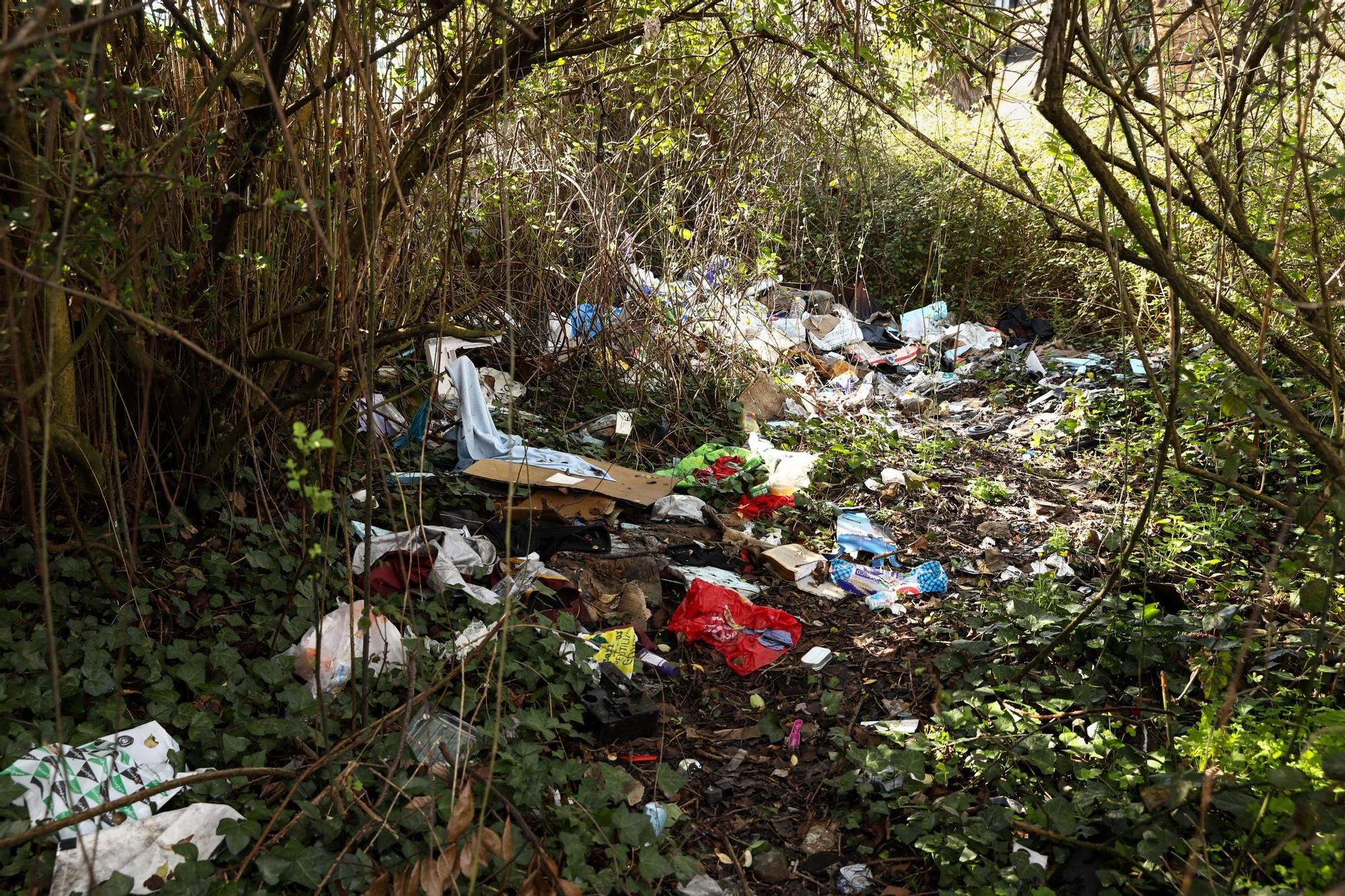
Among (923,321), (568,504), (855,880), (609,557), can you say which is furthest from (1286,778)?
(923,321)

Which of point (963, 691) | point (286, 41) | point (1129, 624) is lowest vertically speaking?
point (963, 691)

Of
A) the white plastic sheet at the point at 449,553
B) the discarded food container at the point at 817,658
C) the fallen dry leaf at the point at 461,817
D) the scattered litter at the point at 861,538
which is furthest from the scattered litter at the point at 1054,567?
the fallen dry leaf at the point at 461,817

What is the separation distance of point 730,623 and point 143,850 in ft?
6.49

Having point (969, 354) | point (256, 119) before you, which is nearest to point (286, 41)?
point (256, 119)

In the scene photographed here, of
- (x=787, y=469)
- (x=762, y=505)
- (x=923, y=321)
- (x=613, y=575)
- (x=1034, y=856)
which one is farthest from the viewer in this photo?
(x=923, y=321)

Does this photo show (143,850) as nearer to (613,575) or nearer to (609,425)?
(613,575)

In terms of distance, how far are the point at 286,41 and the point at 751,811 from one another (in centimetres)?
235

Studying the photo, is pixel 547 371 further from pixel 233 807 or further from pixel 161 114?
pixel 233 807

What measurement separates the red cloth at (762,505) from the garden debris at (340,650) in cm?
213

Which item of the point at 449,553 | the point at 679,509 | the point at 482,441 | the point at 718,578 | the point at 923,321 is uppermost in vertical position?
the point at 923,321

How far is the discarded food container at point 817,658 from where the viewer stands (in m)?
3.27

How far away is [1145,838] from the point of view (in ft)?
6.56

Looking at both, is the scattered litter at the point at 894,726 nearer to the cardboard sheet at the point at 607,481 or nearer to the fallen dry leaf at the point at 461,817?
the fallen dry leaf at the point at 461,817

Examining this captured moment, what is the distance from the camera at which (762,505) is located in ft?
15.2
